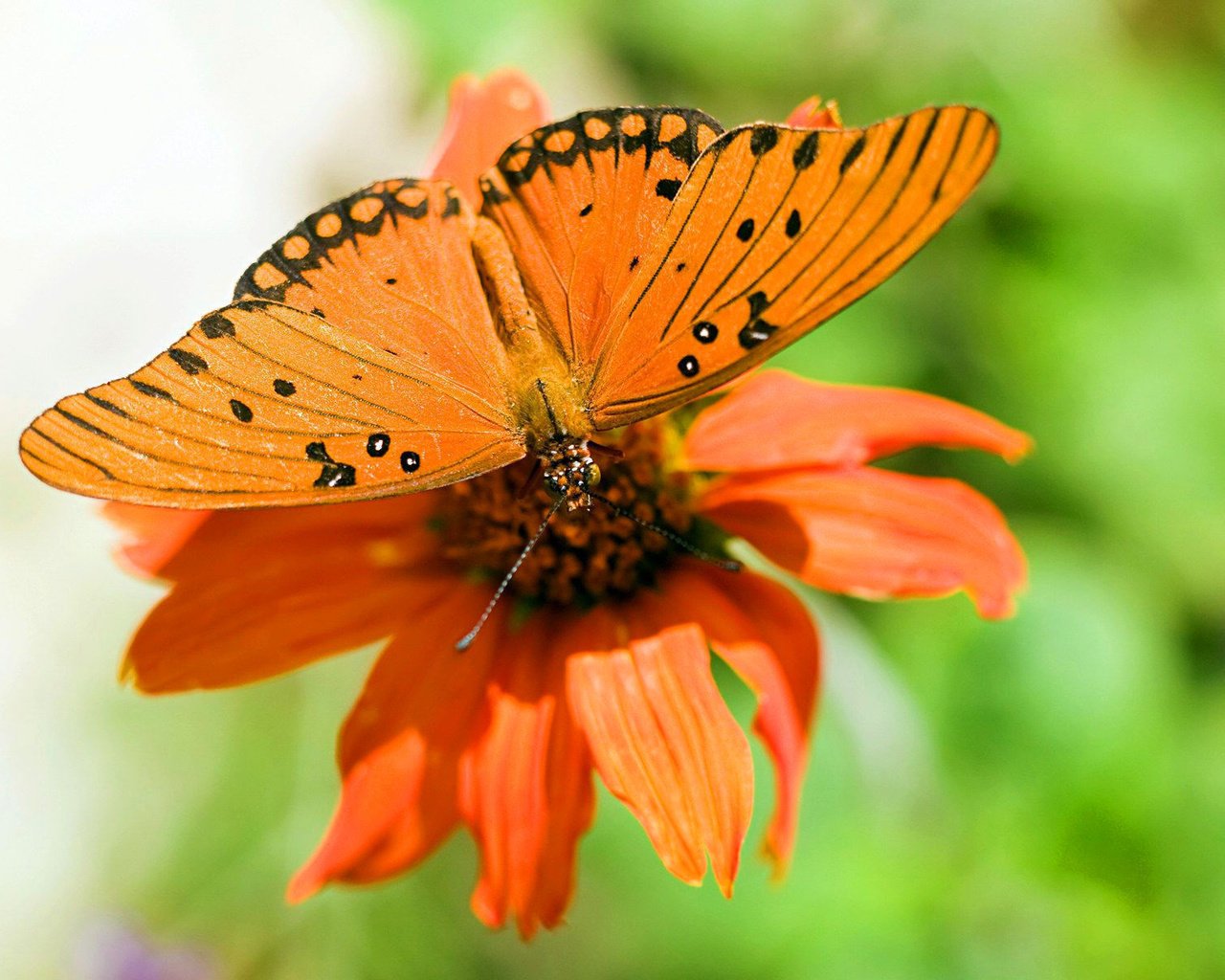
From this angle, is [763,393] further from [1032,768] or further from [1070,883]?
[1070,883]

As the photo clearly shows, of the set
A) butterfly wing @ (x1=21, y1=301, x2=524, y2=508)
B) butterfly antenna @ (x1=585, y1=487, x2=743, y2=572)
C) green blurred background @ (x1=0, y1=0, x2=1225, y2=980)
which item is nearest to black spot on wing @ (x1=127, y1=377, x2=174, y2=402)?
butterfly wing @ (x1=21, y1=301, x2=524, y2=508)

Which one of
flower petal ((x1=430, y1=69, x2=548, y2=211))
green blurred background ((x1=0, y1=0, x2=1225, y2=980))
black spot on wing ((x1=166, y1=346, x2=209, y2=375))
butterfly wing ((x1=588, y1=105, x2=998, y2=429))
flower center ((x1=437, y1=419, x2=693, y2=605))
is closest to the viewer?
butterfly wing ((x1=588, y1=105, x2=998, y2=429))

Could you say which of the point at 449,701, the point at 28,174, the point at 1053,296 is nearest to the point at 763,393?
the point at 449,701

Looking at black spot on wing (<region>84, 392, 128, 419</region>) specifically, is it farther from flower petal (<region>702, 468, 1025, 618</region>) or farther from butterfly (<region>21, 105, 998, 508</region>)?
flower petal (<region>702, 468, 1025, 618</region>)

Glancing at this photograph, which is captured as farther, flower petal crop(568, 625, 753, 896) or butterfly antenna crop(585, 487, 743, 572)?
butterfly antenna crop(585, 487, 743, 572)

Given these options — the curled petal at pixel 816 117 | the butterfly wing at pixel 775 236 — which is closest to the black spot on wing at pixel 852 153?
the butterfly wing at pixel 775 236

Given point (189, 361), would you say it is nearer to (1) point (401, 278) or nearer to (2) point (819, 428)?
(1) point (401, 278)

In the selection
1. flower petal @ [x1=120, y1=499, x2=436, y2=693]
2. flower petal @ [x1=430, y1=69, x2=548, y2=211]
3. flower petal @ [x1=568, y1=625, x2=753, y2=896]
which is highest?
flower petal @ [x1=430, y1=69, x2=548, y2=211]

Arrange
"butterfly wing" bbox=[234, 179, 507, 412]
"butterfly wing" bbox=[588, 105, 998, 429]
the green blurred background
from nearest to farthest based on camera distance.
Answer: "butterfly wing" bbox=[588, 105, 998, 429], "butterfly wing" bbox=[234, 179, 507, 412], the green blurred background
